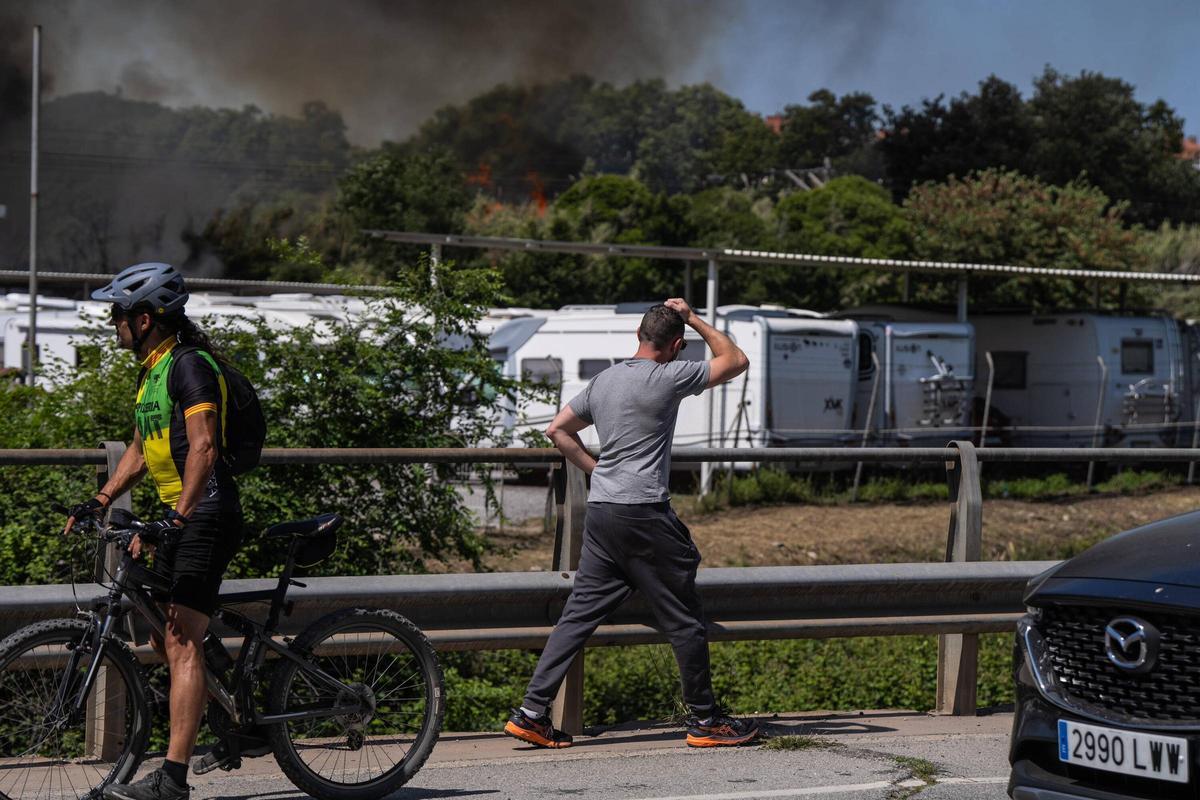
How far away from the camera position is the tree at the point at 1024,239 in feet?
115

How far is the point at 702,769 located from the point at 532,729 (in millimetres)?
666

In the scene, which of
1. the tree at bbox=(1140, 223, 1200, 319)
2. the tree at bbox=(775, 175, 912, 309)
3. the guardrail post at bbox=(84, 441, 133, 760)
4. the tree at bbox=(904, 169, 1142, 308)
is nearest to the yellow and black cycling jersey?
the guardrail post at bbox=(84, 441, 133, 760)

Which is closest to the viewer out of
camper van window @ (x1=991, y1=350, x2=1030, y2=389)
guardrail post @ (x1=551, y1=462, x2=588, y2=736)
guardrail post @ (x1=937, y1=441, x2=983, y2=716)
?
guardrail post @ (x1=551, y1=462, x2=588, y2=736)

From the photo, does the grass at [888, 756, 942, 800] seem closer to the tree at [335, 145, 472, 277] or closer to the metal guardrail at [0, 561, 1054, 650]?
the metal guardrail at [0, 561, 1054, 650]

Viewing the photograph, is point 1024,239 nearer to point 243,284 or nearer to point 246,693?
point 243,284

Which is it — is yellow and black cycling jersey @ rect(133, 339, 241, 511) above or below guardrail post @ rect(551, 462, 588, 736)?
above

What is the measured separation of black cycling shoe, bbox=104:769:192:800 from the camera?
469cm

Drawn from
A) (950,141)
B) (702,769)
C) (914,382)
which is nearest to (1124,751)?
(702,769)

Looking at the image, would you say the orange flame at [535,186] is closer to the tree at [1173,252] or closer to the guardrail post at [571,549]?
the tree at [1173,252]

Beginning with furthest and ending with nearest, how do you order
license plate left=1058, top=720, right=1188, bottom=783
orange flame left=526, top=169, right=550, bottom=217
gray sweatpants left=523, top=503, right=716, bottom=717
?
orange flame left=526, top=169, right=550, bottom=217, gray sweatpants left=523, top=503, right=716, bottom=717, license plate left=1058, top=720, right=1188, bottom=783

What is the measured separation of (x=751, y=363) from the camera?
21.6 metres

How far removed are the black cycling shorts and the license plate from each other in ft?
8.21

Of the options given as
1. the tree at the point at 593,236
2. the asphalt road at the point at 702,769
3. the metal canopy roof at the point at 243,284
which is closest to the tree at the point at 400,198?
the tree at the point at 593,236

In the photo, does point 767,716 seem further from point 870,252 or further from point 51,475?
point 870,252
